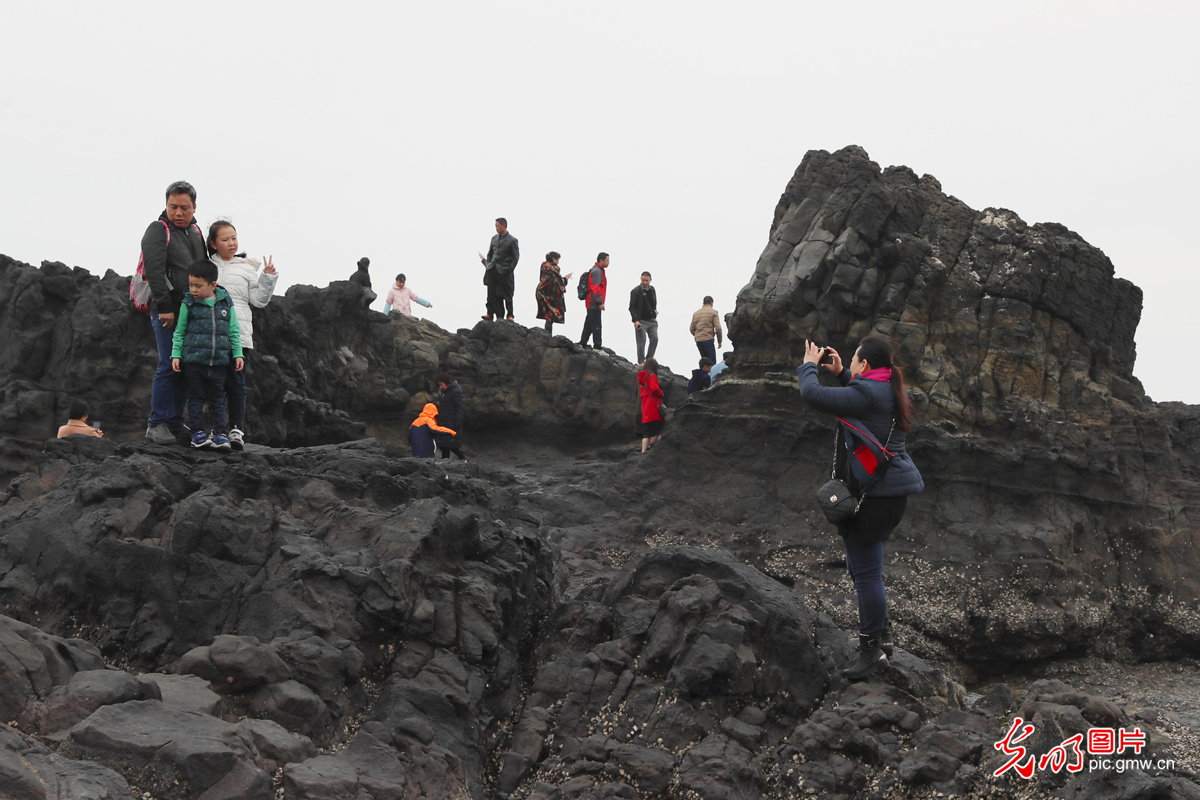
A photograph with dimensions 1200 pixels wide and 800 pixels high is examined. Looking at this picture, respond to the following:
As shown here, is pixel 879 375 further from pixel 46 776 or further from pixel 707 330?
pixel 707 330

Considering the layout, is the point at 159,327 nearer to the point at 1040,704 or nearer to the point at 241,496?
the point at 241,496

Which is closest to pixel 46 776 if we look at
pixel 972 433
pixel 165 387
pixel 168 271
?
pixel 165 387

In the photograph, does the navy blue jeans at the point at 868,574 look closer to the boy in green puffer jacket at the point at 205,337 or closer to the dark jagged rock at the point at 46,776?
the dark jagged rock at the point at 46,776

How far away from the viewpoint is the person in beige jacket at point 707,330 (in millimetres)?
23891

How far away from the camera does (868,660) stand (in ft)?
27.2

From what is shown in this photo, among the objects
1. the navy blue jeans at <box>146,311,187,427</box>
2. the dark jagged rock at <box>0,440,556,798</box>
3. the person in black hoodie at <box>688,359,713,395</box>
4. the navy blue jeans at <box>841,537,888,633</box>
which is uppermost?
the person in black hoodie at <box>688,359,713,395</box>

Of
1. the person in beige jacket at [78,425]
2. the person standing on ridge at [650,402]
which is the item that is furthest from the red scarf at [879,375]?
the person standing on ridge at [650,402]

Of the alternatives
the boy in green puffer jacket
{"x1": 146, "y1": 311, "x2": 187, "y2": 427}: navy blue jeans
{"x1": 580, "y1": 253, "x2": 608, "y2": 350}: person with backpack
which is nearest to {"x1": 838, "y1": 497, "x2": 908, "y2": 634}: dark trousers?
the boy in green puffer jacket

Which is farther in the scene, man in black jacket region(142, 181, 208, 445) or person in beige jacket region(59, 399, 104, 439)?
person in beige jacket region(59, 399, 104, 439)

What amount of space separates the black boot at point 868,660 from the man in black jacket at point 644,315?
58.3 ft

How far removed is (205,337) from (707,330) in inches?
620

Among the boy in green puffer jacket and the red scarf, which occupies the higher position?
the red scarf

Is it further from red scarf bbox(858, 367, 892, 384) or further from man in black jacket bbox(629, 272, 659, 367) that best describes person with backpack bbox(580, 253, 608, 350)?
red scarf bbox(858, 367, 892, 384)

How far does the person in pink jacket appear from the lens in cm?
2669
